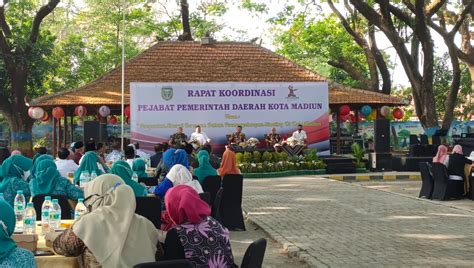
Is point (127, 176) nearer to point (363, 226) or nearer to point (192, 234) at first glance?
point (192, 234)

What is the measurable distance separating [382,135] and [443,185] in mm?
9432

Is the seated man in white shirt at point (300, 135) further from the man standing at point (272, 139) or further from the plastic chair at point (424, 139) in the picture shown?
the plastic chair at point (424, 139)

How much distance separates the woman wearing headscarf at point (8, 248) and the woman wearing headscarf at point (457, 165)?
1259cm

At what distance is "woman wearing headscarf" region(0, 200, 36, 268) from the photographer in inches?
142

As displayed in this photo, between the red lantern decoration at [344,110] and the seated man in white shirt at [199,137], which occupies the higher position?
the red lantern decoration at [344,110]

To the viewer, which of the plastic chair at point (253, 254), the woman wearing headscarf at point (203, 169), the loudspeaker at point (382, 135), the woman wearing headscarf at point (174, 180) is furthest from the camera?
the loudspeaker at point (382, 135)

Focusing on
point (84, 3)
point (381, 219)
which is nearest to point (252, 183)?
point (381, 219)

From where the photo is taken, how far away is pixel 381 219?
478 inches

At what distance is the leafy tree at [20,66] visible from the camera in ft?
93.6

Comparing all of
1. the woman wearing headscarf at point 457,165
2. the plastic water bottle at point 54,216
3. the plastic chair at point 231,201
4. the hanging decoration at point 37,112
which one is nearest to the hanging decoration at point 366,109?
the hanging decoration at point 37,112

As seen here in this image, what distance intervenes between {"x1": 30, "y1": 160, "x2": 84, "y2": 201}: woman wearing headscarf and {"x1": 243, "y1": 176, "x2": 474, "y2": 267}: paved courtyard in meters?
2.74

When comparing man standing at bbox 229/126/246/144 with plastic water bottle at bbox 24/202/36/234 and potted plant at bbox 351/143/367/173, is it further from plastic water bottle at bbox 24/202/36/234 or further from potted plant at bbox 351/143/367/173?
plastic water bottle at bbox 24/202/36/234

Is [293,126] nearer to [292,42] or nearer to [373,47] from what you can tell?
[373,47]

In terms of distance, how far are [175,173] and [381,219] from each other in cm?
508
